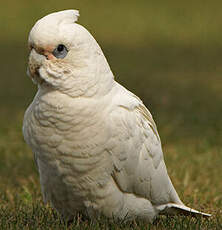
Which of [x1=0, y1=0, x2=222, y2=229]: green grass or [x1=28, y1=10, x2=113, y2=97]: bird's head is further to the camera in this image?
[x1=0, y1=0, x2=222, y2=229]: green grass

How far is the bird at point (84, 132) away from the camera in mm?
3113

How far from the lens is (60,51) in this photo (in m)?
3.12

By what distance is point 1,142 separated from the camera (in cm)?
621

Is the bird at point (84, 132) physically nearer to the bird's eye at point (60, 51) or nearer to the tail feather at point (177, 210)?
the bird's eye at point (60, 51)

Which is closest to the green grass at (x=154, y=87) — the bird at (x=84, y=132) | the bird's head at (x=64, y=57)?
the bird at (x=84, y=132)

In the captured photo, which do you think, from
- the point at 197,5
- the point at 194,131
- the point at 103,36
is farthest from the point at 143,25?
the point at 194,131

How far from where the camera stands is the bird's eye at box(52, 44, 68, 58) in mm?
3092

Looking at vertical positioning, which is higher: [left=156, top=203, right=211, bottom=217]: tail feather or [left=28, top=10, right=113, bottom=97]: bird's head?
[left=28, top=10, right=113, bottom=97]: bird's head

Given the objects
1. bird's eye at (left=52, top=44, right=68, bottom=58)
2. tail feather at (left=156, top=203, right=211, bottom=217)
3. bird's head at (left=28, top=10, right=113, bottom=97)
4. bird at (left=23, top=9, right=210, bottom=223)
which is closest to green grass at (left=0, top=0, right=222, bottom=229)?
tail feather at (left=156, top=203, right=211, bottom=217)

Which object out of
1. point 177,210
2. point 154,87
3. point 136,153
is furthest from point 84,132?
point 154,87

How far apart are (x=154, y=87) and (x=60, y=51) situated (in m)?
5.77

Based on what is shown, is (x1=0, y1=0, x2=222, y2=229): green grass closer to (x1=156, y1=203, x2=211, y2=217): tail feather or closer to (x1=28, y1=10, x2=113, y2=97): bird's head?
(x1=156, y1=203, x2=211, y2=217): tail feather

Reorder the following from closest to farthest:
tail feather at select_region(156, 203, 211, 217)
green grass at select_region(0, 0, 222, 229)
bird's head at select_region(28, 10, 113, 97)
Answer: bird's head at select_region(28, 10, 113, 97) → tail feather at select_region(156, 203, 211, 217) → green grass at select_region(0, 0, 222, 229)

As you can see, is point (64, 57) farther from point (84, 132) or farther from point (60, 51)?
point (84, 132)
